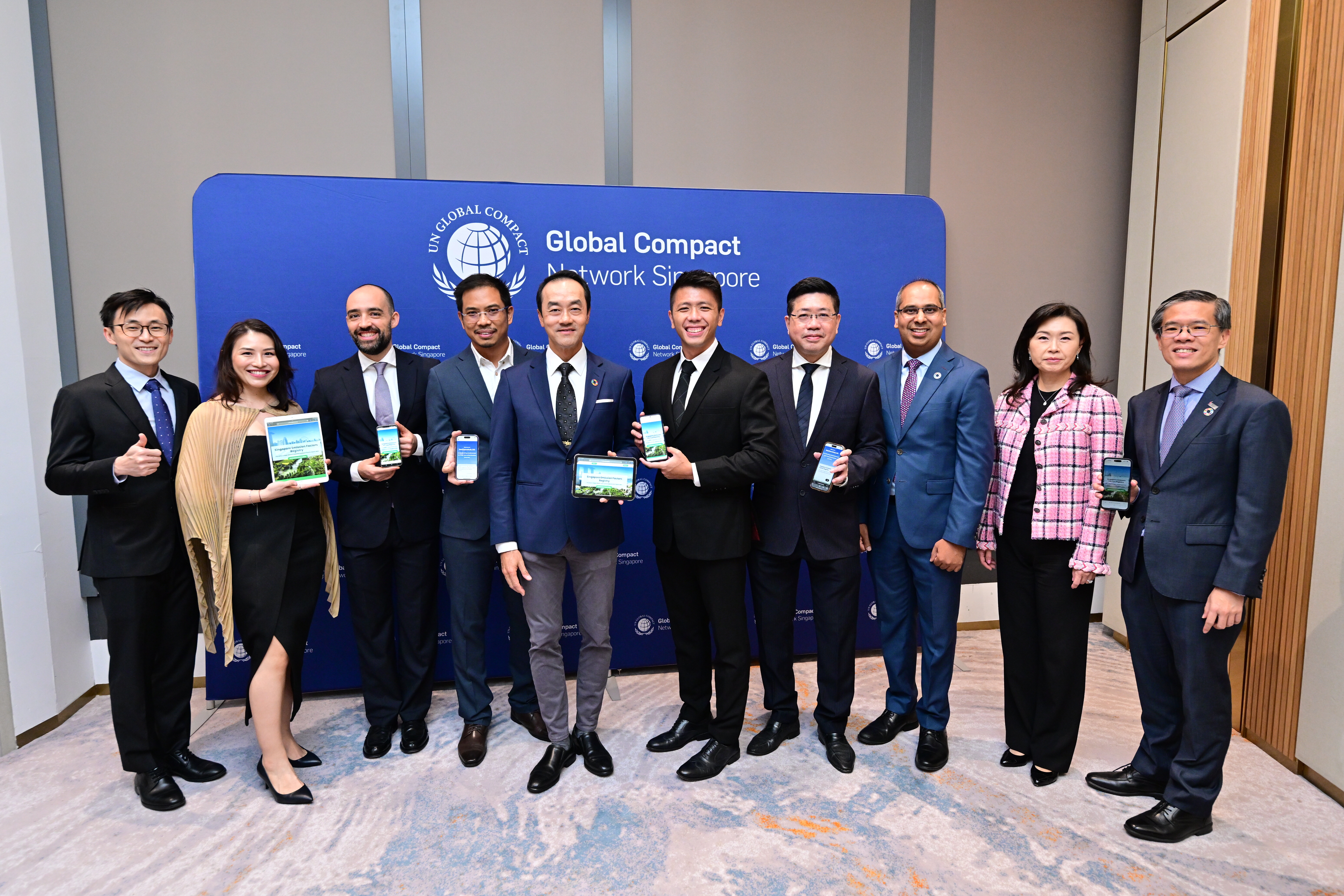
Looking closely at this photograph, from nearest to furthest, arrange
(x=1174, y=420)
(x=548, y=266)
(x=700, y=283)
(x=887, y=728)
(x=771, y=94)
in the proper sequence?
1. (x=1174, y=420)
2. (x=700, y=283)
3. (x=887, y=728)
4. (x=548, y=266)
5. (x=771, y=94)

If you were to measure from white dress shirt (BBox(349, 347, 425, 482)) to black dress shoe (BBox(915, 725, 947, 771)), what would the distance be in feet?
8.22

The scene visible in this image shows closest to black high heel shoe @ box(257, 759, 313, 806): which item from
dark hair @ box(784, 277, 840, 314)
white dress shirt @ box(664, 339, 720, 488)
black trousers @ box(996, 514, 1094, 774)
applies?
white dress shirt @ box(664, 339, 720, 488)

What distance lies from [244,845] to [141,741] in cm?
66

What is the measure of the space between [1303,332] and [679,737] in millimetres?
3247

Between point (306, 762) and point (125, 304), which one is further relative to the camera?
point (306, 762)

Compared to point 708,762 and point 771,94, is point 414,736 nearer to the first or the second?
point 708,762

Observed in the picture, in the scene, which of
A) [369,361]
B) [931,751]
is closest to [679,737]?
[931,751]

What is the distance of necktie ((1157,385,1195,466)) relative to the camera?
244 centimetres

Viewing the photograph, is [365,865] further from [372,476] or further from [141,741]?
[372,476]

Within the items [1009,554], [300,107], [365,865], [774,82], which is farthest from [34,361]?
[1009,554]

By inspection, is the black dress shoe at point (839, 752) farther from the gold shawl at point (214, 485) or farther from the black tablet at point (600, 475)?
the gold shawl at point (214, 485)

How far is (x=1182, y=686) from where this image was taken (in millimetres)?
2488

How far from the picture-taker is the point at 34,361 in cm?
331

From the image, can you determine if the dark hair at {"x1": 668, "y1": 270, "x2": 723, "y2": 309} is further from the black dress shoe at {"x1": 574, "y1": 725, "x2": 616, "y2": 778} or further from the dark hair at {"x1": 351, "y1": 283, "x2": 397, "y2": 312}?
the black dress shoe at {"x1": 574, "y1": 725, "x2": 616, "y2": 778}
